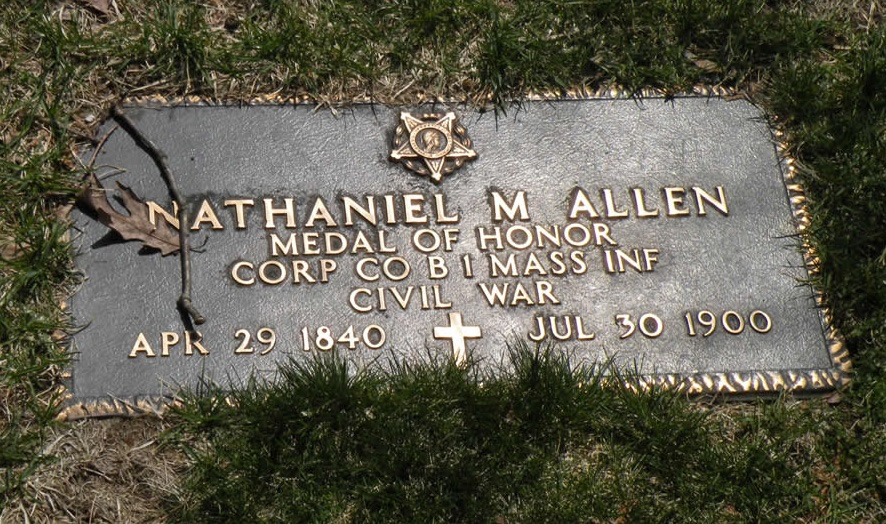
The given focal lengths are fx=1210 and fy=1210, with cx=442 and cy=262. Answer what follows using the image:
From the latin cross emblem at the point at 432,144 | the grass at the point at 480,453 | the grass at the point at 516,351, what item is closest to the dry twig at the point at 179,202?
the grass at the point at 516,351

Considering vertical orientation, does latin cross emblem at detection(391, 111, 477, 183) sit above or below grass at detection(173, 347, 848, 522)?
above

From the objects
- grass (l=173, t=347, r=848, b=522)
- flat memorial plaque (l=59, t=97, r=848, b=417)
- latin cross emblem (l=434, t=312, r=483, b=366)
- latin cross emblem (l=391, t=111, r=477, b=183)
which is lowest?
grass (l=173, t=347, r=848, b=522)

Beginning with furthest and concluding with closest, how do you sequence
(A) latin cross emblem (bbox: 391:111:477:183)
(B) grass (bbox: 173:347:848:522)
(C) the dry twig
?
1. (A) latin cross emblem (bbox: 391:111:477:183)
2. (C) the dry twig
3. (B) grass (bbox: 173:347:848:522)

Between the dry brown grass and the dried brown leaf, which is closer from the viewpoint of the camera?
the dry brown grass

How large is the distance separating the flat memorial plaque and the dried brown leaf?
35mm

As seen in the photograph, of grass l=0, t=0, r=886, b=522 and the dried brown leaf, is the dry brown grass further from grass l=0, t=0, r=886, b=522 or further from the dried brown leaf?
the dried brown leaf

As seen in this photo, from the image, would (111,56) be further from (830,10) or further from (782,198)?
(830,10)

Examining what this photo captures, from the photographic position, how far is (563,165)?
3725 mm

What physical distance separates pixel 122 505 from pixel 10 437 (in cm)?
36

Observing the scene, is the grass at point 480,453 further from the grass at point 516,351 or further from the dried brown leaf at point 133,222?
the dried brown leaf at point 133,222

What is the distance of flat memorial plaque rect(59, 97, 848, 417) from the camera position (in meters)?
3.41

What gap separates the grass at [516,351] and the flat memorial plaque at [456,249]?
0.30ft

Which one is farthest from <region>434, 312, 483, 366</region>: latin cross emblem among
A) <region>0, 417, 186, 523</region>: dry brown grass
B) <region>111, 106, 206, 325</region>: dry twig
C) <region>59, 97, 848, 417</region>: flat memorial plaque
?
<region>0, 417, 186, 523</region>: dry brown grass

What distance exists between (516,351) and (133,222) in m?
1.17
